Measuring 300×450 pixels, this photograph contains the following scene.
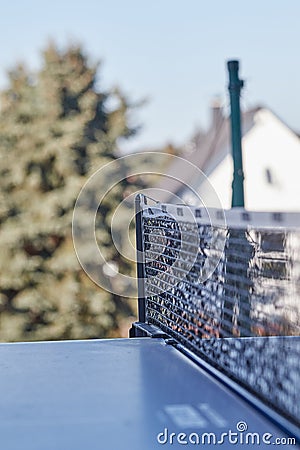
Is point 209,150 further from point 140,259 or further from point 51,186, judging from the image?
point 140,259

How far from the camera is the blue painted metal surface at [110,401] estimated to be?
89.5 inches

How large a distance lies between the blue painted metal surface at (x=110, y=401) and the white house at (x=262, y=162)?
68.0 ft

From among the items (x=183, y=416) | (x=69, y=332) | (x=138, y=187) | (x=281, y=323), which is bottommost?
(x=69, y=332)

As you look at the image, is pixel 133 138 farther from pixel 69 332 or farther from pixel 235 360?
pixel 235 360

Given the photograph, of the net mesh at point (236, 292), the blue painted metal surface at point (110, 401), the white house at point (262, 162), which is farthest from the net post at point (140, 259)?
the white house at point (262, 162)

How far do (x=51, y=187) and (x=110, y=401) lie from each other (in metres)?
20.0

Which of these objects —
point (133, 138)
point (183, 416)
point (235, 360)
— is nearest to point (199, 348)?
point (235, 360)

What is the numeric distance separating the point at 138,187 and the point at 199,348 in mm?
19151

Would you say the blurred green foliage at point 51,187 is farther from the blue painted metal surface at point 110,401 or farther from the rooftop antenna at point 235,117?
the blue painted metal surface at point 110,401

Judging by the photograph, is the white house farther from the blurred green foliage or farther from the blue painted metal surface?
the blue painted metal surface

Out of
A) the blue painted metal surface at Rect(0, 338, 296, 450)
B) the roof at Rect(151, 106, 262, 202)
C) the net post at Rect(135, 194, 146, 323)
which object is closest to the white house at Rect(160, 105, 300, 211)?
the roof at Rect(151, 106, 262, 202)

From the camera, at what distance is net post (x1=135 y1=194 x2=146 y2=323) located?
15.0ft

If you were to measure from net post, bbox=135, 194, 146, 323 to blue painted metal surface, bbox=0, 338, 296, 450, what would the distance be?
1018 millimetres

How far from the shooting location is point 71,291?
70.9 ft
